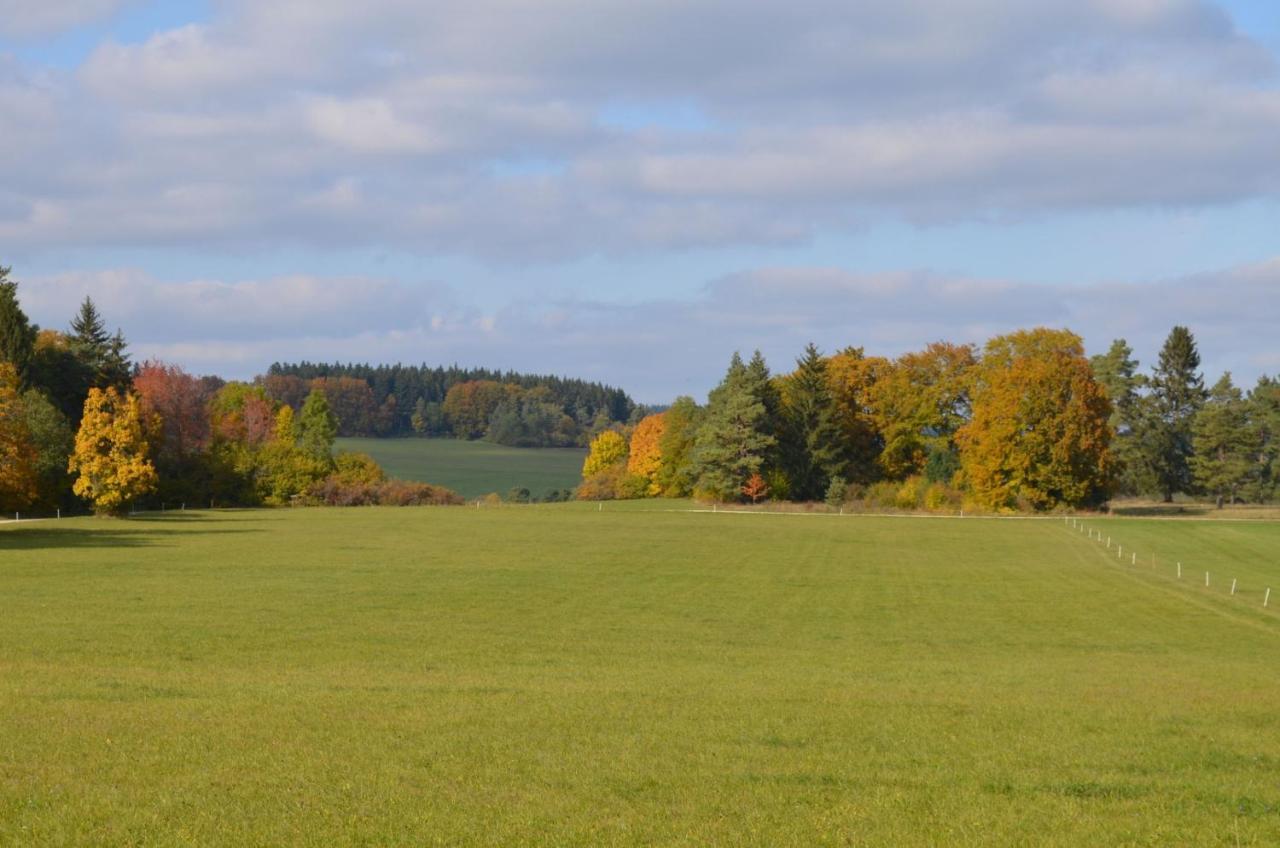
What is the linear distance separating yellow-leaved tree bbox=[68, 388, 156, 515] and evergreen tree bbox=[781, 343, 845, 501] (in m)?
56.3

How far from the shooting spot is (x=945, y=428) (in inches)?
4582

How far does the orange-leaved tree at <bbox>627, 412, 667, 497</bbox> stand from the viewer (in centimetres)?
13400

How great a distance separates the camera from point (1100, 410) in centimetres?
10119

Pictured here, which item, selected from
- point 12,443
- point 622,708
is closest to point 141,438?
point 12,443

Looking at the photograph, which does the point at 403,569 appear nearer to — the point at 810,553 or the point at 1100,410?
the point at 810,553

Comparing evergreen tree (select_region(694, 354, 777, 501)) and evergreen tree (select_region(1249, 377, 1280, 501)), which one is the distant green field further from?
evergreen tree (select_region(1249, 377, 1280, 501))

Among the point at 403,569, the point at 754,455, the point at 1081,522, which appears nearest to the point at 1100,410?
the point at 1081,522

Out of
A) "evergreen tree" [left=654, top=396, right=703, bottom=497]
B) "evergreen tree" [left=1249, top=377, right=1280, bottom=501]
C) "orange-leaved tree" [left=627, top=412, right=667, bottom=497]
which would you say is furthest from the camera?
"orange-leaved tree" [left=627, top=412, right=667, bottom=497]

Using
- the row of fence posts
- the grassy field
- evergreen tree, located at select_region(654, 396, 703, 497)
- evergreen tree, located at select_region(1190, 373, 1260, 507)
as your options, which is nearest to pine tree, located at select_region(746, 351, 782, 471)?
evergreen tree, located at select_region(654, 396, 703, 497)

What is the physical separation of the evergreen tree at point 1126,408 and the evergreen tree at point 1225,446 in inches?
196

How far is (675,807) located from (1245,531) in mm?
81527

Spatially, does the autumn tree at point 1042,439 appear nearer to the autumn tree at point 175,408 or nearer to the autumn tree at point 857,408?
the autumn tree at point 857,408

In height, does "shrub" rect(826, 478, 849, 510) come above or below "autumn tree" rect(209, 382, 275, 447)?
below

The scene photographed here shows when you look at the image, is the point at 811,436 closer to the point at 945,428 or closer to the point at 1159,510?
the point at 945,428
